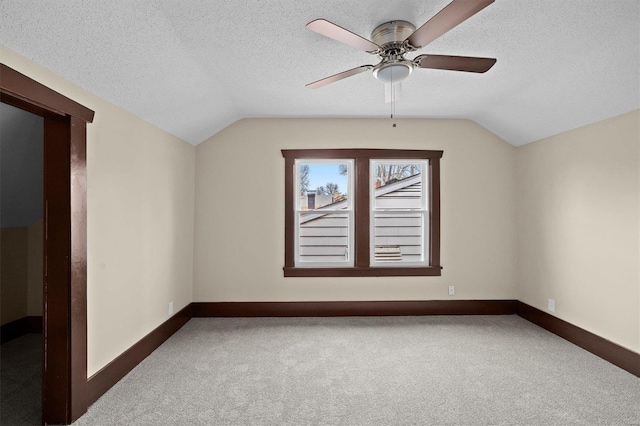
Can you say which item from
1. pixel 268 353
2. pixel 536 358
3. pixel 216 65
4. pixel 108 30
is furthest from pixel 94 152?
pixel 536 358

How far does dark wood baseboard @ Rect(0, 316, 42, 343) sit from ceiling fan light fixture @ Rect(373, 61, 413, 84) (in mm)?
4292

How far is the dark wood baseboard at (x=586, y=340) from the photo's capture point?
9.28 feet

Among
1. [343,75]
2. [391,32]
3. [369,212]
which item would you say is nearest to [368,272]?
[369,212]

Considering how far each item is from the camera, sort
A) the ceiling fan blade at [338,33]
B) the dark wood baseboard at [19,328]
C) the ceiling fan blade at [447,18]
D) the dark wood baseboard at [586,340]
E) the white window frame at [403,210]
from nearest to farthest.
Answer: the ceiling fan blade at [447,18], the ceiling fan blade at [338,33], the dark wood baseboard at [586,340], the dark wood baseboard at [19,328], the white window frame at [403,210]

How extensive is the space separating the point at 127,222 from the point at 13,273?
1837 millimetres

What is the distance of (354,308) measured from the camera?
14.1ft

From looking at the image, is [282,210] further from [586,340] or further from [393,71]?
[586,340]

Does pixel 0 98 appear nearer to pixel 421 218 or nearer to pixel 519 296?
pixel 421 218

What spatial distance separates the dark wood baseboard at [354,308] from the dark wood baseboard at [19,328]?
1609mm

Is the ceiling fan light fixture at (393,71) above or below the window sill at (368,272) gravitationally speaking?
above

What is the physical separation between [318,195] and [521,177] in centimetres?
261

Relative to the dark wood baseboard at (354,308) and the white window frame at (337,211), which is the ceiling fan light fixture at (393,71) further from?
the dark wood baseboard at (354,308)

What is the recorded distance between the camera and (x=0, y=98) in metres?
1.79

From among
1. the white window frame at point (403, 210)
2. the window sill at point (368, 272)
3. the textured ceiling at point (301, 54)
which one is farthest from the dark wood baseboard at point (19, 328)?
the white window frame at point (403, 210)
